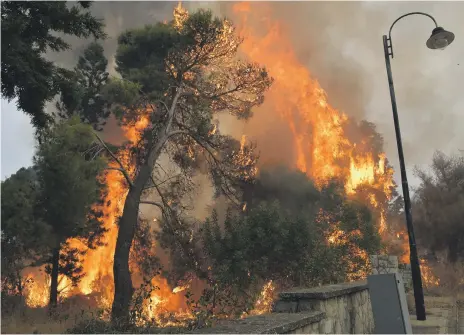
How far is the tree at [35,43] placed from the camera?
29.1 feet

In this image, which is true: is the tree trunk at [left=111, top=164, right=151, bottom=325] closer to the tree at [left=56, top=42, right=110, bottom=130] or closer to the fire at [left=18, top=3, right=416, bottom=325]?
the tree at [left=56, top=42, right=110, bottom=130]

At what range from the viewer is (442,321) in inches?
448

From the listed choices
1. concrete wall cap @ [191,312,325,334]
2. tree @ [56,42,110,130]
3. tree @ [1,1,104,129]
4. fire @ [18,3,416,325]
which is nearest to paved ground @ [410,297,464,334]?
concrete wall cap @ [191,312,325,334]

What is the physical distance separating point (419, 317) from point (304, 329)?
28.6ft

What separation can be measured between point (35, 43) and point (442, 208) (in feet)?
88.9

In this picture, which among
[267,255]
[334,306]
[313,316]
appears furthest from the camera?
[267,255]

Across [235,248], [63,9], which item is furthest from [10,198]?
[235,248]

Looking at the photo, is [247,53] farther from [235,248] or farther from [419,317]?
[419,317]

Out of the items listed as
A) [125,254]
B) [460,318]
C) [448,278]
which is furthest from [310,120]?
[125,254]

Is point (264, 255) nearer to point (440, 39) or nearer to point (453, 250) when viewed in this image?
point (440, 39)

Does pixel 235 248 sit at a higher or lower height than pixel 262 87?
lower

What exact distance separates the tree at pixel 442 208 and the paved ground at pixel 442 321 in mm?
12017

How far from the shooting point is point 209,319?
5336mm

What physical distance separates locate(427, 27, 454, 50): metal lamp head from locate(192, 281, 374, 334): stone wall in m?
7.65
